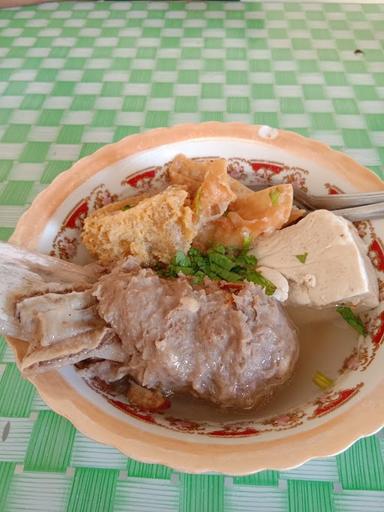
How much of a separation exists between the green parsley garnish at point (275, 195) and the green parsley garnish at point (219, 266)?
0.12m

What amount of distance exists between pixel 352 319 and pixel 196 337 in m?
0.42

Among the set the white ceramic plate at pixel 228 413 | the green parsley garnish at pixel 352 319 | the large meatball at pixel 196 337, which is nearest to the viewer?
the white ceramic plate at pixel 228 413

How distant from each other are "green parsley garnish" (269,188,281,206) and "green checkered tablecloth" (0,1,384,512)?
1.89ft

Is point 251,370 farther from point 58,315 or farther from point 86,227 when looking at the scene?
point 86,227

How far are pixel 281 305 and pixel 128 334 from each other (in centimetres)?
37

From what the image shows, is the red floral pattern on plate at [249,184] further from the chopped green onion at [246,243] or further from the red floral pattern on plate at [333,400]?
the chopped green onion at [246,243]

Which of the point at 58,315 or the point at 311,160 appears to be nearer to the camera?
the point at 58,315

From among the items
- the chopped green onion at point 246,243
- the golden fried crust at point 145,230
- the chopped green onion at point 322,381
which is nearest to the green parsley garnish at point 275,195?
the chopped green onion at point 246,243

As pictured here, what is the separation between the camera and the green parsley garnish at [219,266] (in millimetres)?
1011

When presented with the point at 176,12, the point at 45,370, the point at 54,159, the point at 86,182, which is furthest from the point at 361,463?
the point at 176,12

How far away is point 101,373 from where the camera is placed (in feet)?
2.88

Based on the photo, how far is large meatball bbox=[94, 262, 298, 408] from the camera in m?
0.81

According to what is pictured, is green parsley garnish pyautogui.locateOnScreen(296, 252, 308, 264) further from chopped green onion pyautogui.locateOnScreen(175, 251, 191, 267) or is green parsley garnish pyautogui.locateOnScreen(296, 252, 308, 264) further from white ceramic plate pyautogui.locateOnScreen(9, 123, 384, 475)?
chopped green onion pyautogui.locateOnScreen(175, 251, 191, 267)

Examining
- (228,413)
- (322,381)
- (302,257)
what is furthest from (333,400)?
(302,257)
